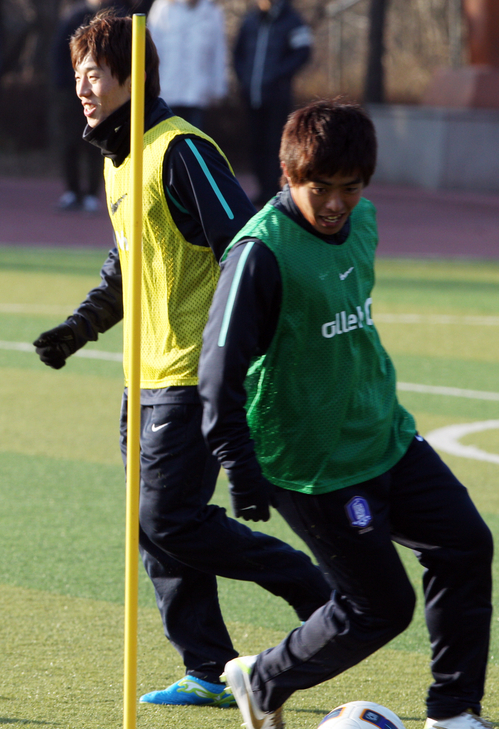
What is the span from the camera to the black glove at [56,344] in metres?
4.05

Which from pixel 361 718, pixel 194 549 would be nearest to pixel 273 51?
pixel 194 549

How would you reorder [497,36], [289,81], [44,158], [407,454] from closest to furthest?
[407,454], [289,81], [497,36], [44,158]

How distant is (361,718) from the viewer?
323cm

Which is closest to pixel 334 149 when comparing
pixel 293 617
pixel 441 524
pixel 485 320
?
pixel 441 524

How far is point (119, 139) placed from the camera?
11.8ft

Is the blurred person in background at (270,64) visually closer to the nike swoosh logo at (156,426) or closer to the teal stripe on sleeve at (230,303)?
the nike swoosh logo at (156,426)

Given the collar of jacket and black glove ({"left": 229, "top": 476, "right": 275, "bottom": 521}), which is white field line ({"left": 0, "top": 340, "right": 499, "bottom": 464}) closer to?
the collar of jacket

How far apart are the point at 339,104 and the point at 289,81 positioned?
1385 centimetres

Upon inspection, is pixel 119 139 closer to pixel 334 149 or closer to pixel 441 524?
pixel 334 149

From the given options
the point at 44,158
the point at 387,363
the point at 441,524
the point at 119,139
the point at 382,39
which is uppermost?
the point at 119,139

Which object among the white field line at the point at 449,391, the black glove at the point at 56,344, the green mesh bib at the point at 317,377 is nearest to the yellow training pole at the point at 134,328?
the green mesh bib at the point at 317,377

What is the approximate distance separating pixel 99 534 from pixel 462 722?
238 cm

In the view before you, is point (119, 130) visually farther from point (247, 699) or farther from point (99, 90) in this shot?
point (247, 699)

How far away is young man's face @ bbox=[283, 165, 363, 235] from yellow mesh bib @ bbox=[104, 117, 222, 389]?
514 millimetres
